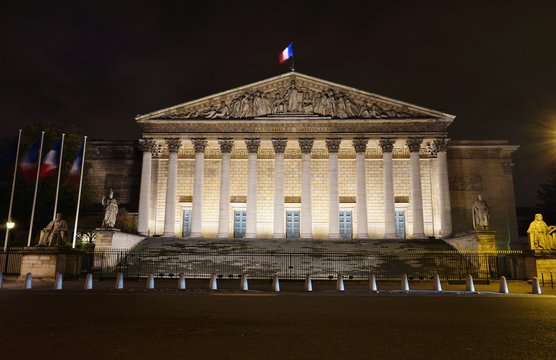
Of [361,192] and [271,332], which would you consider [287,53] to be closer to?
[361,192]

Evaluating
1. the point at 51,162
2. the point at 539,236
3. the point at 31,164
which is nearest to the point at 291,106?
the point at 51,162

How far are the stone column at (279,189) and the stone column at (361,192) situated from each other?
5879 mm

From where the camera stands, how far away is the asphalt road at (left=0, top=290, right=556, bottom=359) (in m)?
5.60

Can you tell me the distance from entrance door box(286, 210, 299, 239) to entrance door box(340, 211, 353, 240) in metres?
3.86

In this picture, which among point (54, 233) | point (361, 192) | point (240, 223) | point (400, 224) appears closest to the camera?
point (54, 233)

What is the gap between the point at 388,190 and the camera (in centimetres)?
3581

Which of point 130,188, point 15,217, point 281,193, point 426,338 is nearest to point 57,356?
point 426,338

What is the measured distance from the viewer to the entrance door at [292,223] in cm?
3903

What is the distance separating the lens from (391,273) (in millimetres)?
25172

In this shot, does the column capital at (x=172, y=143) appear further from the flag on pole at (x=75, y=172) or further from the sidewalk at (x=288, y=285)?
the sidewalk at (x=288, y=285)

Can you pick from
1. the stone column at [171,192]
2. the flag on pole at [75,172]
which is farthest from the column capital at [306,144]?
the flag on pole at [75,172]

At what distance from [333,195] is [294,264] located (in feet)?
33.9

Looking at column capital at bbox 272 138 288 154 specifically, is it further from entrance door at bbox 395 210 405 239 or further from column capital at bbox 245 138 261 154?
entrance door at bbox 395 210 405 239

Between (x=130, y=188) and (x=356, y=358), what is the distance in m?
40.6
